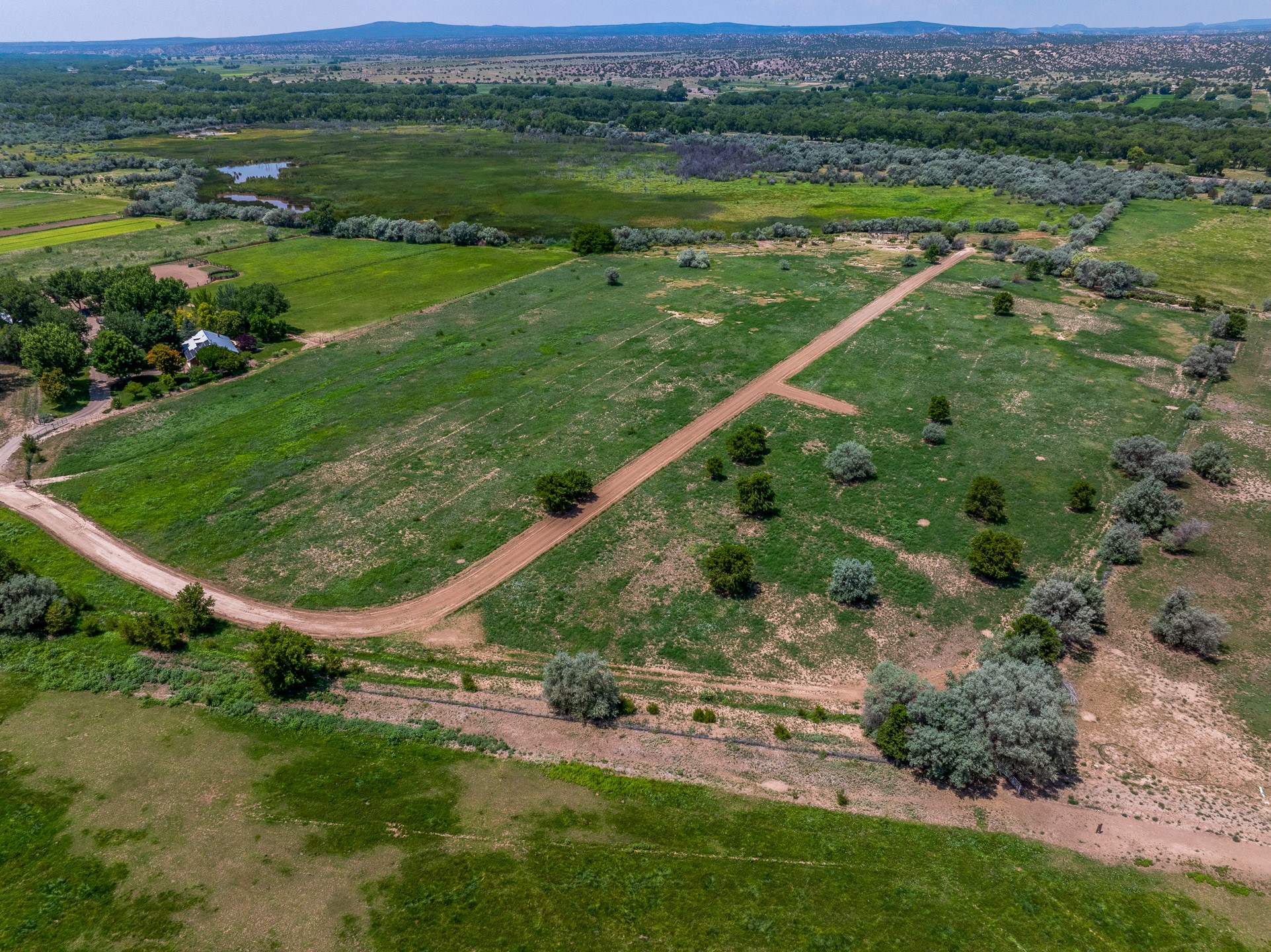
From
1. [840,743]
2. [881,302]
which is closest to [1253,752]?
[840,743]

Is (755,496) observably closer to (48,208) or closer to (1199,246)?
(1199,246)

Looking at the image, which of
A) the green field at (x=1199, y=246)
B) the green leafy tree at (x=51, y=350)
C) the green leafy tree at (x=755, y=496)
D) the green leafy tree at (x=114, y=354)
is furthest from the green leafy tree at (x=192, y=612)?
the green field at (x=1199, y=246)

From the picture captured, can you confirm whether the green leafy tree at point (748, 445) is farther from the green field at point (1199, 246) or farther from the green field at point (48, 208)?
the green field at point (48, 208)

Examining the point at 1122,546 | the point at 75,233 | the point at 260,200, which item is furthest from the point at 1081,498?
the point at 260,200

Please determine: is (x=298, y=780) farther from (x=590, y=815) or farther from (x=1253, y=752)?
(x=1253, y=752)

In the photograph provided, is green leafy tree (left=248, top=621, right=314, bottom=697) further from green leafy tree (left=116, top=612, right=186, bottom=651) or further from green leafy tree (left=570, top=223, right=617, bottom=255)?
green leafy tree (left=570, top=223, right=617, bottom=255)
